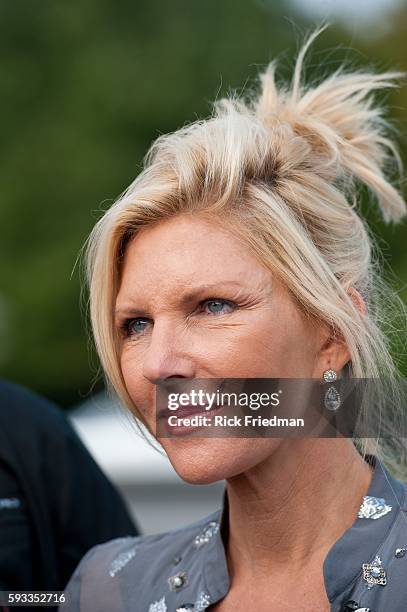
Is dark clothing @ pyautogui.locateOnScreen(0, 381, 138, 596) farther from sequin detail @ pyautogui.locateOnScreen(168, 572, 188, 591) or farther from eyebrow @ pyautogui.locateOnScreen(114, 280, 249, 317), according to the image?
eyebrow @ pyautogui.locateOnScreen(114, 280, 249, 317)

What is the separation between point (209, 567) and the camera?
2254 millimetres

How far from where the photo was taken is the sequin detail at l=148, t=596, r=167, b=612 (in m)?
2.25

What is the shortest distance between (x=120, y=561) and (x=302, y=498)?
57 centimetres

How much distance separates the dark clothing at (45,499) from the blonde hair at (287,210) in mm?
670

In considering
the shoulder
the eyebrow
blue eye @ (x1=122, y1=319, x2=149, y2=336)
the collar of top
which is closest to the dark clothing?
the shoulder

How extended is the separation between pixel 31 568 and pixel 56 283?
6054 millimetres

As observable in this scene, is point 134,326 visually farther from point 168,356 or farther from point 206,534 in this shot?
point 206,534

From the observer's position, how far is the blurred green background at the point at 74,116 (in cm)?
868

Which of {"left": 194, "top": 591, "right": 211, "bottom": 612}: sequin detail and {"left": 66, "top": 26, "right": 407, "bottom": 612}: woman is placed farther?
{"left": 194, "top": 591, "right": 211, "bottom": 612}: sequin detail

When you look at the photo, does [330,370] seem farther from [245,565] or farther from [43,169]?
[43,169]

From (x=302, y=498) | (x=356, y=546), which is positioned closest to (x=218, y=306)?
(x=302, y=498)

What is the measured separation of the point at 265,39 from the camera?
8414 mm

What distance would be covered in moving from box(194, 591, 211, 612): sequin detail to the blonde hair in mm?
446

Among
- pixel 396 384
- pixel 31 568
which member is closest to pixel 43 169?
pixel 31 568
